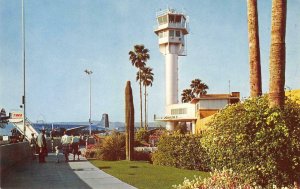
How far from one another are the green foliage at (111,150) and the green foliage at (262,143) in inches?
697

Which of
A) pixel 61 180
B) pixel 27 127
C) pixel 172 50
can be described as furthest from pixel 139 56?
pixel 61 180

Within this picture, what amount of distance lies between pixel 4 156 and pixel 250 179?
11.2 meters

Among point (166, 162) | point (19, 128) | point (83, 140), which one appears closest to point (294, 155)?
point (166, 162)

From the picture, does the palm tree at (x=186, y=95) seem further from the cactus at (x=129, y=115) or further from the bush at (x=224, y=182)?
the bush at (x=224, y=182)

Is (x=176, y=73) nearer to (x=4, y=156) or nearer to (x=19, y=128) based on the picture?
(x=19, y=128)

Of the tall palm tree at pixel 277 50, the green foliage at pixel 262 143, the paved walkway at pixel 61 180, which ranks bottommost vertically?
the paved walkway at pixel 61 180

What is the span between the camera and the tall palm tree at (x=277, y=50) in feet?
39.3

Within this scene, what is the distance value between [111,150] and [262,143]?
61.5 feet

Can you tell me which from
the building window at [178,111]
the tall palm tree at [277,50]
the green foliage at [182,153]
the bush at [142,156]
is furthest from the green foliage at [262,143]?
the building window at [178,111]

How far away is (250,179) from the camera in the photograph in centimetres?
1122

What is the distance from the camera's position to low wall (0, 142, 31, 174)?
18.3 m

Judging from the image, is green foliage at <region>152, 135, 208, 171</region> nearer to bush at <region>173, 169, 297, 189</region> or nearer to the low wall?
A: the low wall

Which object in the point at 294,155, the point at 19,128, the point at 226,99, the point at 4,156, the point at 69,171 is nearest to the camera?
the point at 294,155

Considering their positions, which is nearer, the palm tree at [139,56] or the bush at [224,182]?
the bush at [224,182]
